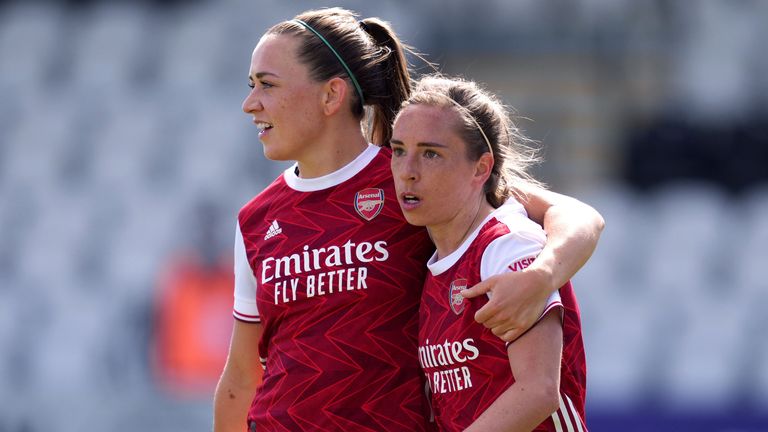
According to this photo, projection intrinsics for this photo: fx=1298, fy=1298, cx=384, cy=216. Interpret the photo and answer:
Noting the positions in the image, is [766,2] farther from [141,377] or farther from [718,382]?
[141,377]

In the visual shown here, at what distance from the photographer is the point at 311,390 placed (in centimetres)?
309

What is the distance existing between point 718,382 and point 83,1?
6.09 m

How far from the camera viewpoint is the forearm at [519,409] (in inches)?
106

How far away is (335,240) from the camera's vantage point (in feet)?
10.3

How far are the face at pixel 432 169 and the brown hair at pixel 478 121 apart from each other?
0.02 m

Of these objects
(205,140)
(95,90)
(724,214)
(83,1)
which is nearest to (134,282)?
(205,140)

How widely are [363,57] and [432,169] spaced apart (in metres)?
0.49

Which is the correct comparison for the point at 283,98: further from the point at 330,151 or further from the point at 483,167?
the point at 483,167

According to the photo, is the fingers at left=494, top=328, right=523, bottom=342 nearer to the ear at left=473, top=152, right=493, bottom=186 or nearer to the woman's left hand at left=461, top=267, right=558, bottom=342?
the woman's left hand at left=461, top=267, right=558, bottom=342

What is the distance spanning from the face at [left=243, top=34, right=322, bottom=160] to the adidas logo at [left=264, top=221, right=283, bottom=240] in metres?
0.17

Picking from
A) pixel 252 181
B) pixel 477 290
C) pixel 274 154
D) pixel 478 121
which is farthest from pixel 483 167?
pixel 252 181

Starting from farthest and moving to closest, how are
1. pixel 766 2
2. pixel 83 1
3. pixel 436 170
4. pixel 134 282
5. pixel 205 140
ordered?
pixel 83 1 → pixel 766 2 → pixel 205 140 → pixel 134 282 → pixel 436 170

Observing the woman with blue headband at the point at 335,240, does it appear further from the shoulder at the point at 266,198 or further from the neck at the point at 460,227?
the neck at the point at 460,227

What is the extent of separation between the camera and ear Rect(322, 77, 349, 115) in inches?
126
